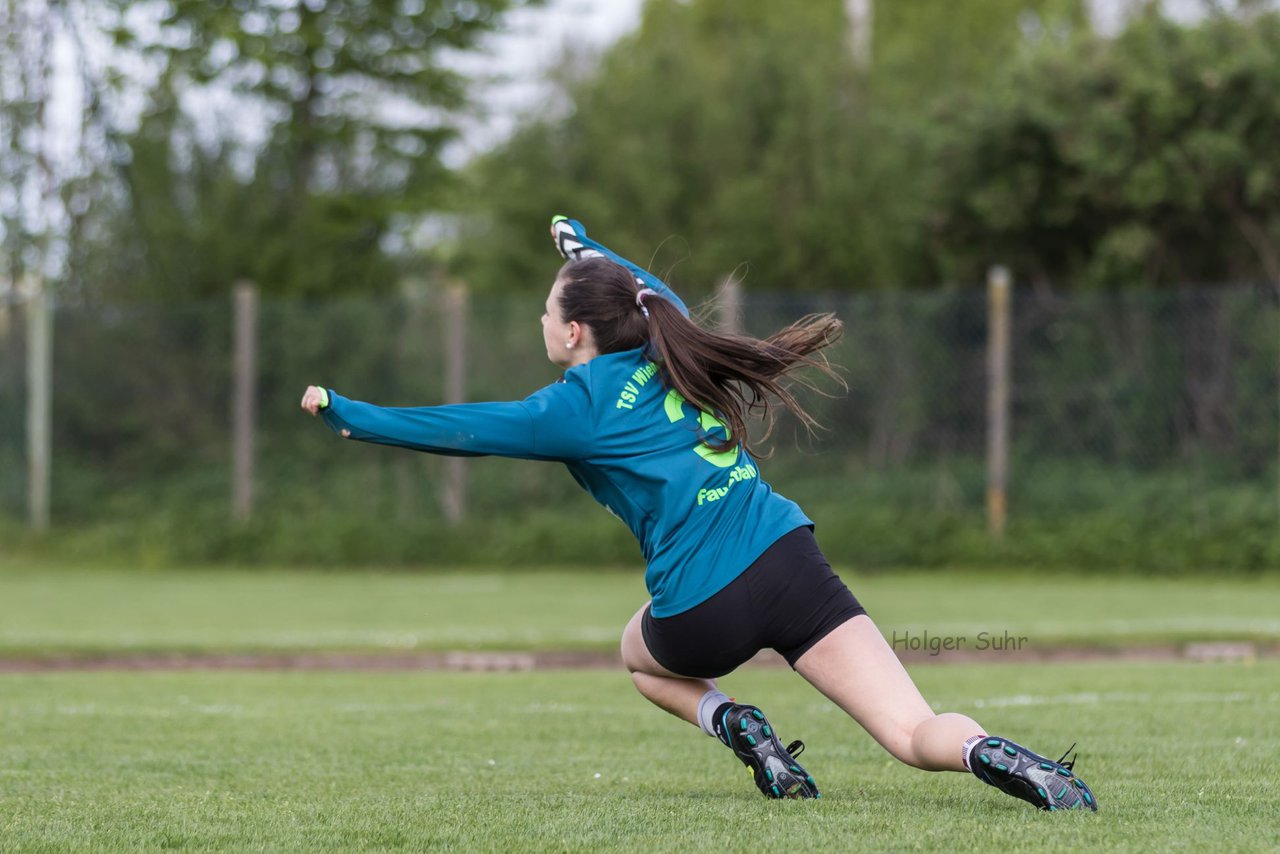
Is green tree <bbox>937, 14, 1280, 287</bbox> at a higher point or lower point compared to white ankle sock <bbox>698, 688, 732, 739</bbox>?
higher

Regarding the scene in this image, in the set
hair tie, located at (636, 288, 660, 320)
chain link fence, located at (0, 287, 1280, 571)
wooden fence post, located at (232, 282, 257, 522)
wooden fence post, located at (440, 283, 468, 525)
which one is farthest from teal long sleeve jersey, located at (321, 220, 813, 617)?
wooden fence post, located at (232, 282, 257, 522)

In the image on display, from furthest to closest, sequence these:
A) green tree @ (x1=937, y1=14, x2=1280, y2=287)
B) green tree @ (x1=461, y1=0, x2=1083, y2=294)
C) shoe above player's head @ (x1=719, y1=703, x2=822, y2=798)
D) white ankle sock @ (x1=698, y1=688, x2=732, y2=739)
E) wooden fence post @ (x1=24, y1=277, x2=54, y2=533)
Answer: green tree @ (x1=461, y1=0, x2=1083, y2=294)
wooden fence post @ (x1=24, y1=277, x2=54, y2=533)
green tree @ (x1=937, y1=14, x2=1280, y2=287)
white ankle sock @ (x1=698, y1=688, x2=732, y2=739)
shoe above player's head @ (x1=719, y1=703, x2=822, y2=798)

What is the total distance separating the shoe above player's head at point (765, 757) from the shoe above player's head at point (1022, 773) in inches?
28.5

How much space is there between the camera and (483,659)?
34.0 ft

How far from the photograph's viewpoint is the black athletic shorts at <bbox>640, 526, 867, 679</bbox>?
4.54 metres

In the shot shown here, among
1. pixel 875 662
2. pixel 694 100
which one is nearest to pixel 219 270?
pixel 694 100

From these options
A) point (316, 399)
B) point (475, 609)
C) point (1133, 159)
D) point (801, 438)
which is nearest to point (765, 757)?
point (316, 399)

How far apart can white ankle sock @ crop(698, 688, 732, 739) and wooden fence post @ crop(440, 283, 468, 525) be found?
11830 millimetres

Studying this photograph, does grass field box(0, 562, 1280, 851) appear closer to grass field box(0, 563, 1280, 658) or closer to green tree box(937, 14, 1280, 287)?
grass field box(0, 563, 1280, 658)

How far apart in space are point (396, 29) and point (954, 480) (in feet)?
35.1

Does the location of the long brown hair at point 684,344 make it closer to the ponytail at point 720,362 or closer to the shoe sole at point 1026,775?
the ponytail at point 720,362

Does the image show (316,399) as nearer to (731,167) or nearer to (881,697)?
(881,697)

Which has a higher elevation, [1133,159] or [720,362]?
[1133,159]

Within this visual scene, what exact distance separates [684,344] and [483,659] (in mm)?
6038
